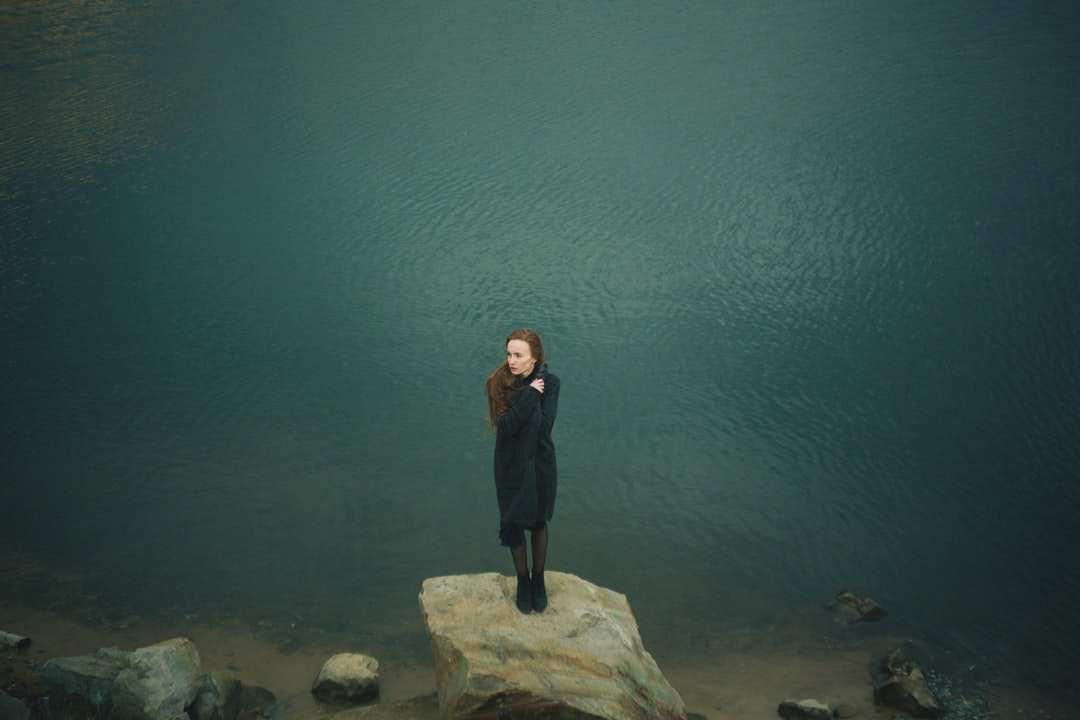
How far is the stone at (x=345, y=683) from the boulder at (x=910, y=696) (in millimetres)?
2875

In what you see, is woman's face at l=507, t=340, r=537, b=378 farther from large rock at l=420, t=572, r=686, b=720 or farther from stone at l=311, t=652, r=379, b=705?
stone at l=311, t=652, r=379, b=705

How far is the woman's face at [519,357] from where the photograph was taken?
345 centimetres

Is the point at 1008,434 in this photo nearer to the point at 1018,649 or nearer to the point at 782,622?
the point at 1018,649

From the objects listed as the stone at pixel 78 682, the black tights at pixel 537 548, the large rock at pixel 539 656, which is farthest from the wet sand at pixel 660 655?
the black tights at pixel 537 548

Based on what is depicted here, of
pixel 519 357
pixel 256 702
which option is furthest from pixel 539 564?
pixel 256 702

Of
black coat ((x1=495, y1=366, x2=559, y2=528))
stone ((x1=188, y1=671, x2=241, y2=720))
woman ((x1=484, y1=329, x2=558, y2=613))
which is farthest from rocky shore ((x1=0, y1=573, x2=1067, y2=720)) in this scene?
black coat ((x1=495, y1=366, x2=559, y2=528))

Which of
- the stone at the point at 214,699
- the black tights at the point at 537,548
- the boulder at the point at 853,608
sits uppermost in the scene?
the black tights at the point at 537,548

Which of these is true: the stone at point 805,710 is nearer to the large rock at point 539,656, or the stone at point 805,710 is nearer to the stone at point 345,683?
the large rock at point 539,656

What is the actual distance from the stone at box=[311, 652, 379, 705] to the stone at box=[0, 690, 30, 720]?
4.54ft

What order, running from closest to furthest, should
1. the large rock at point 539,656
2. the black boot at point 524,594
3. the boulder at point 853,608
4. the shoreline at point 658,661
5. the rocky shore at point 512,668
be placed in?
the large rock at point 539,656 < the rocky shore at point 512,668 < the black boot at point 524,594 < the shoreline at point 658,661 < the boulder at point 853,608

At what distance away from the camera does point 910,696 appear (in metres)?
4.36

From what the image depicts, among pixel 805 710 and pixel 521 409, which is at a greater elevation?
pixel 521 409

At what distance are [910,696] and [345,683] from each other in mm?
3128

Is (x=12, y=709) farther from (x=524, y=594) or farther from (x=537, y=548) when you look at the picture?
(x=537, y=548)
